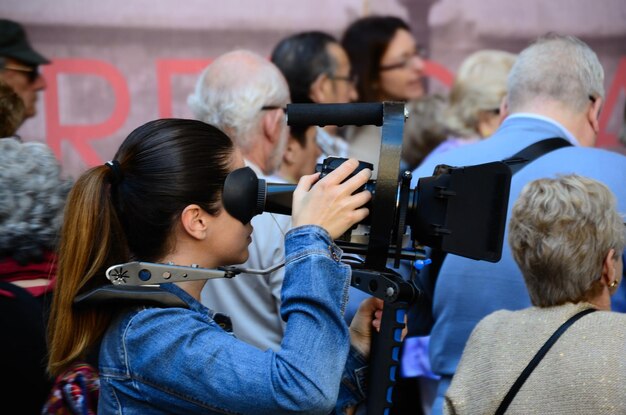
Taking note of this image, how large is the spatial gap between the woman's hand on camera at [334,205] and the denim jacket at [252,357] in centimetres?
2

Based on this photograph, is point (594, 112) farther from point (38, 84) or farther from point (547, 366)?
point (38, 84)

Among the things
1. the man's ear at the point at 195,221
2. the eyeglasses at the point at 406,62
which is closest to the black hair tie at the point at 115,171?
the man's ear at the point at 195,221

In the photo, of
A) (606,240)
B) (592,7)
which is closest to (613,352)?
(606,240)

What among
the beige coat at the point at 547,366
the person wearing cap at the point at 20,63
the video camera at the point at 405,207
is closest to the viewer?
the video camera at the point at 405,207

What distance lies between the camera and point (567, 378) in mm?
1907

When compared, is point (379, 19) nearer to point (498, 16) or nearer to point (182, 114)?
point (498, 16)

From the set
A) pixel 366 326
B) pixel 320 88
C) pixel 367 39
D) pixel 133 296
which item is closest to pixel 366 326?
pixel 366 326

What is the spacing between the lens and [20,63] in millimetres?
3564

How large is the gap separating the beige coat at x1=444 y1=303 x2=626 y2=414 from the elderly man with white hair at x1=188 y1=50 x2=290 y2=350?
680mm

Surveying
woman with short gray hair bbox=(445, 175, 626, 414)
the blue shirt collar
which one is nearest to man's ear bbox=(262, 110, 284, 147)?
the blue shirt collar

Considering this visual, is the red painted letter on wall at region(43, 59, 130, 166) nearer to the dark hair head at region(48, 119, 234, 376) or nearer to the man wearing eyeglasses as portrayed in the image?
the man wearing eyeglasses

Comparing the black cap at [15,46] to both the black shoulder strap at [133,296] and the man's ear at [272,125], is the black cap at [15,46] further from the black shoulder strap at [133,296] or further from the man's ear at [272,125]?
the black shoulder strap at [133,296]

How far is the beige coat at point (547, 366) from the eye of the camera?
74.1 inches

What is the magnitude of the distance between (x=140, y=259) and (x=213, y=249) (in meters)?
0.15
